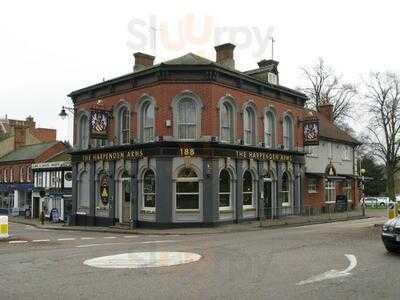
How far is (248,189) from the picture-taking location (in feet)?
101

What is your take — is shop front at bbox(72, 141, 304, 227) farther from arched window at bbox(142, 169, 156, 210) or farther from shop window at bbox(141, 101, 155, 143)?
shop window at bbox(141, 101, 155, 143)

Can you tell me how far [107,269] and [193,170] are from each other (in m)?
16.1

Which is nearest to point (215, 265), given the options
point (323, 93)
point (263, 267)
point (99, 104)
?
point (263, 267)

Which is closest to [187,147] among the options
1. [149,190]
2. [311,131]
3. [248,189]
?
[149,190]

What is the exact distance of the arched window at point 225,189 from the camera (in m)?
28.8

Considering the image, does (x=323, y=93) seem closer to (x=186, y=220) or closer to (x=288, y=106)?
(x=288, y=106)

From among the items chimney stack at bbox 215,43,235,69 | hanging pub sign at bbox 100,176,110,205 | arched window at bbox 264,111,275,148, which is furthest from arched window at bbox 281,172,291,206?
hanging pub sign at bbox 100,176,110,205

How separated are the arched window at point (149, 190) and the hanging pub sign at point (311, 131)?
12269 millimetres

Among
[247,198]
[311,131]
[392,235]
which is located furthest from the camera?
[311,131]

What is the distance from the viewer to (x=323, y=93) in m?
61.9

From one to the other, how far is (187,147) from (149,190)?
339 centimetres

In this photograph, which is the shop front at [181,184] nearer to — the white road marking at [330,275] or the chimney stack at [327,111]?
the chimney stack at [327,111]

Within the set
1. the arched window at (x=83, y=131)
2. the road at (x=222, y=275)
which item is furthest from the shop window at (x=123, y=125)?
the road at (x=222, y=275)

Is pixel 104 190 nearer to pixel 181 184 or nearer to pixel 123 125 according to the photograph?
pixel 123 125
